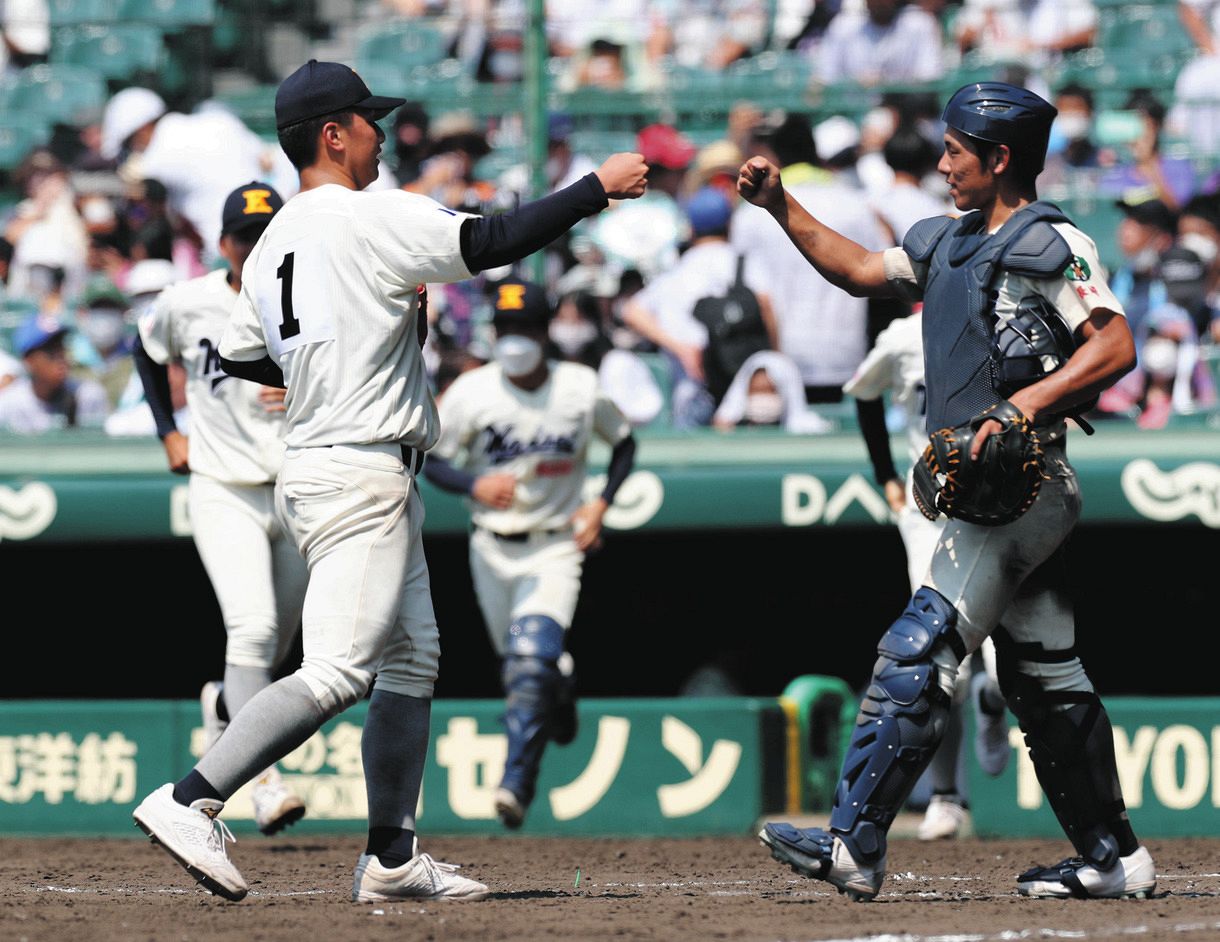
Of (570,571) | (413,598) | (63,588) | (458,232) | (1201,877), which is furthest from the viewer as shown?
(63,588)

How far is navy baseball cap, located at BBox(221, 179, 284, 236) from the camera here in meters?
6.27

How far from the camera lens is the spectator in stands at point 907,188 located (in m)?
9.24

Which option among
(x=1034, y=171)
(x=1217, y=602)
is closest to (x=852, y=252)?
(x=1034, y=171)

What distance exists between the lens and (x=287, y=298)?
14.8ft

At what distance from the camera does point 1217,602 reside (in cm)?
978

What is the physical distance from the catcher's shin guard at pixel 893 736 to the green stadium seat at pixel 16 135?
8379 millimetres

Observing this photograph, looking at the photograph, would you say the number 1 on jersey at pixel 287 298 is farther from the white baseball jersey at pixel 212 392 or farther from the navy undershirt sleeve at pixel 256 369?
the white baseball jersey at pixel 212 392

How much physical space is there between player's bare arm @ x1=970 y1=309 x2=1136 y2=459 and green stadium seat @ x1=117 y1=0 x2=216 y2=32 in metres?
8.16

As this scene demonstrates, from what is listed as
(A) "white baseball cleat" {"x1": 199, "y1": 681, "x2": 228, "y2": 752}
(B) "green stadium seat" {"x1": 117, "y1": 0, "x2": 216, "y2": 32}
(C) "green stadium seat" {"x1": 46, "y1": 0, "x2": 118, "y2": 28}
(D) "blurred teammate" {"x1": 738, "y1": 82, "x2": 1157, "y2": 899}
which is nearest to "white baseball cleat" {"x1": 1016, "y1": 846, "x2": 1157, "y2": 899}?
(D) "blurred teammate" {"x1": 738, "y1": 82, "x2": 1157, "y2": 899}

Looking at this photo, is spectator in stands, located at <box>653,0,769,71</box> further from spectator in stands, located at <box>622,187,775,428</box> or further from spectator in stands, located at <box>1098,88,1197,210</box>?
spectator in stands, located at <box>1098,88,1197,210</box>

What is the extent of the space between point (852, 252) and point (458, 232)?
975 millimetres

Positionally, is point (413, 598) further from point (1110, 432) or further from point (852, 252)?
point (1110, 432)

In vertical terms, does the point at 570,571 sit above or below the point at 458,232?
below

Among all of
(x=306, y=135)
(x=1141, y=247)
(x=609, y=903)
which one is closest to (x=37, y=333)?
(x=306, y=135)
